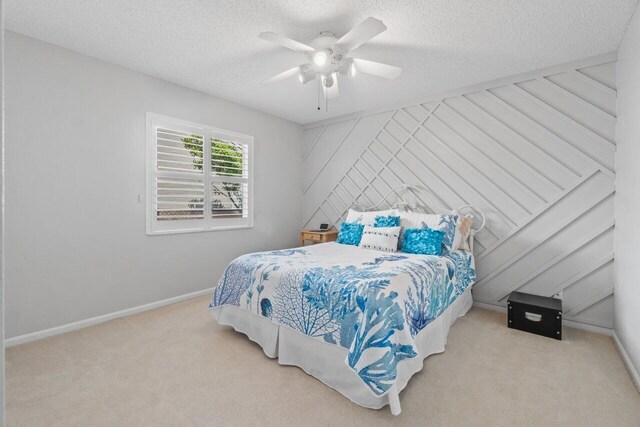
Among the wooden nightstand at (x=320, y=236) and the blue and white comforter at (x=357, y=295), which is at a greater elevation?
the wooden nightstand at (x=320, y=236)

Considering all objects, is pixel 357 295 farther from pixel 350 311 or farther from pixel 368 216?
pixel 368 216

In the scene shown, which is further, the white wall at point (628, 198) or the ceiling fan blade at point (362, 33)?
the white wall at point (628, 198)

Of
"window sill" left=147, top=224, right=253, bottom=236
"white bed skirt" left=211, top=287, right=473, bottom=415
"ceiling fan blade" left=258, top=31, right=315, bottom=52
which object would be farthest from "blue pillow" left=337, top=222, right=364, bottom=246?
"ceiling fan blade" left=258, top=31, right=315, bottom=52

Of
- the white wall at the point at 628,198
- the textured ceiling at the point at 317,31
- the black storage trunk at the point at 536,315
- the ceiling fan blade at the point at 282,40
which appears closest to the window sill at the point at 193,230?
→ the textured ceiling at the point at 317,31

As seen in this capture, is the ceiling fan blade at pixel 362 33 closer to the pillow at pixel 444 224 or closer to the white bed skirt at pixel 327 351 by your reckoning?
the pillow at pixel 444 224

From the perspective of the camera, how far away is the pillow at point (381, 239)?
3225mm

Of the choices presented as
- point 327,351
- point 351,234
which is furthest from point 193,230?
point 327,351

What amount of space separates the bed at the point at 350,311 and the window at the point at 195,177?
1280 mm

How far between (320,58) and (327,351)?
219 centimetres

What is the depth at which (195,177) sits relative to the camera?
3674 mm

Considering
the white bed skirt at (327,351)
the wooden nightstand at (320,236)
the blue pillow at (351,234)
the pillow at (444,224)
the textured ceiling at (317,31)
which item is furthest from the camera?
the wooden nightstand at (320,236)

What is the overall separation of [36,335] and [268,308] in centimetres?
204

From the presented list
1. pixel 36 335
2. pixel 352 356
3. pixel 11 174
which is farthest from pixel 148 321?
pixel 352 356

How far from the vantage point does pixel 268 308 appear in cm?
236
